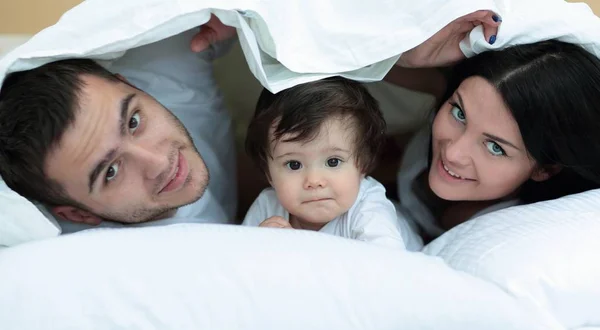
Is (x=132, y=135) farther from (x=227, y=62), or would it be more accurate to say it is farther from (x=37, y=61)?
(x=227, y=62)

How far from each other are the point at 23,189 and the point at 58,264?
0.19m

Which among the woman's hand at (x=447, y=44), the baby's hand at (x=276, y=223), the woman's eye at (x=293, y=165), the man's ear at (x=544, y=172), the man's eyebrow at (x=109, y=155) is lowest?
the baby's hand at (x=276, y=223)

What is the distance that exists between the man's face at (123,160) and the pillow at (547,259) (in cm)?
33

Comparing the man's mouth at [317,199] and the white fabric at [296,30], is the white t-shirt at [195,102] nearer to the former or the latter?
the white fabric at [296,30]

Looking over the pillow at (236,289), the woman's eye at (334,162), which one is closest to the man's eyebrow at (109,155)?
the pillow at (236,289)

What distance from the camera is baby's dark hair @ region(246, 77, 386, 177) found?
0.68m

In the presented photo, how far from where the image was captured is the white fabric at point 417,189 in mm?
917

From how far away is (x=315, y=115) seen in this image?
67 centimetres

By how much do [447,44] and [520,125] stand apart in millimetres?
141

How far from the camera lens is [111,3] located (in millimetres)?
678

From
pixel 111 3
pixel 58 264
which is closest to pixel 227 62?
pixel 111 3

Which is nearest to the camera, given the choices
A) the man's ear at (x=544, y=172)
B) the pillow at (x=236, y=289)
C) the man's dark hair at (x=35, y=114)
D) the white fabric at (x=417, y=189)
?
the pillow at (x=236, y=289)

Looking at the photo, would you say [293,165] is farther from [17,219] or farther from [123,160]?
[17,219]

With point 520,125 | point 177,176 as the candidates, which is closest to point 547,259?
point 520,125
